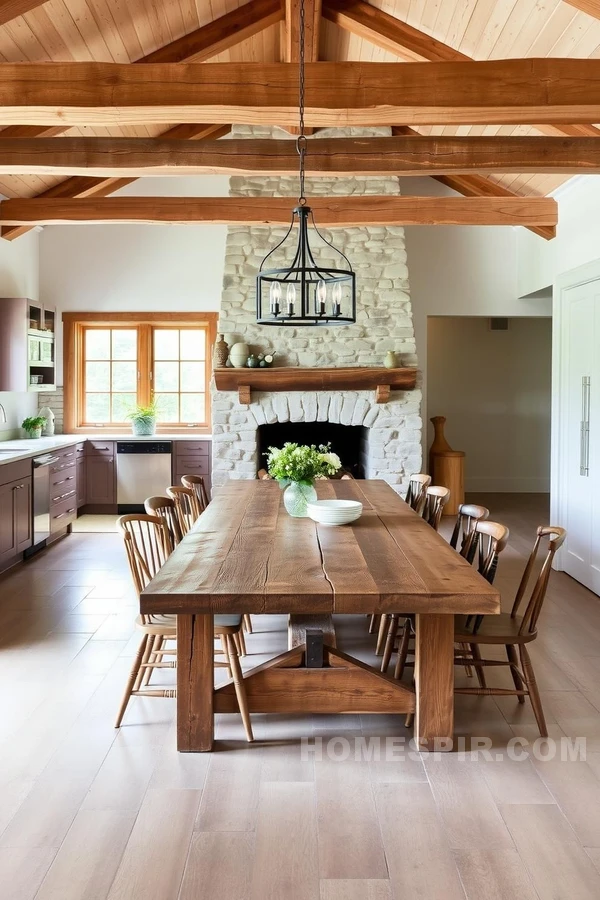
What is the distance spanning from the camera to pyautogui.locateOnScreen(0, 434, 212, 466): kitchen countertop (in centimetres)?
642

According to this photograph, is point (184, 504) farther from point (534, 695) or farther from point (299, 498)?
point (534, 695)

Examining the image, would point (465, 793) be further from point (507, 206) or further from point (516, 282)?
point (516, 282)

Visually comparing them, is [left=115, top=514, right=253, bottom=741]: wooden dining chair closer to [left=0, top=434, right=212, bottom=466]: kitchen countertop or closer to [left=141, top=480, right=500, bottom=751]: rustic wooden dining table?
[left=141, top=480, right=500, bottom=751]: rustic wooden dining table

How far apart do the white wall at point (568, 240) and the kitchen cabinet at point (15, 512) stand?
4623mm

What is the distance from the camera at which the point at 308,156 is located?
5.34 m

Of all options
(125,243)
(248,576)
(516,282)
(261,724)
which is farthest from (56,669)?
(516,282)

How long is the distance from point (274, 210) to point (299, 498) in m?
3.75

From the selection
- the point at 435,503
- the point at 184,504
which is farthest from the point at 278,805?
the point at 184,504

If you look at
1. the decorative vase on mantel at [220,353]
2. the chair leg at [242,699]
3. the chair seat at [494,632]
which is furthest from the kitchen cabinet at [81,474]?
the chair seat at [494,632]

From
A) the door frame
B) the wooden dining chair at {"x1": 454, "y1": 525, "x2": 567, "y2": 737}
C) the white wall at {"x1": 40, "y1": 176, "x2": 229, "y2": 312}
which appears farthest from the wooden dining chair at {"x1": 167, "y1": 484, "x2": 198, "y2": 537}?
the white wall at {"x1": 40, "y1": 176, "x2": 229, "y2": 312}

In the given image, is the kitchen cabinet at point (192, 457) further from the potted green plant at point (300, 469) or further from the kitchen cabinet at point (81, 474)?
the potted green plant at point (300, 469)

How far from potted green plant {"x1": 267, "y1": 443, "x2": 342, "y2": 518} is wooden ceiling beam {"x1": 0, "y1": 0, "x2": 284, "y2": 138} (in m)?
3.75

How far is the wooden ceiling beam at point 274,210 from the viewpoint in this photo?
270 inches

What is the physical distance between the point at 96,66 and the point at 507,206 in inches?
171
